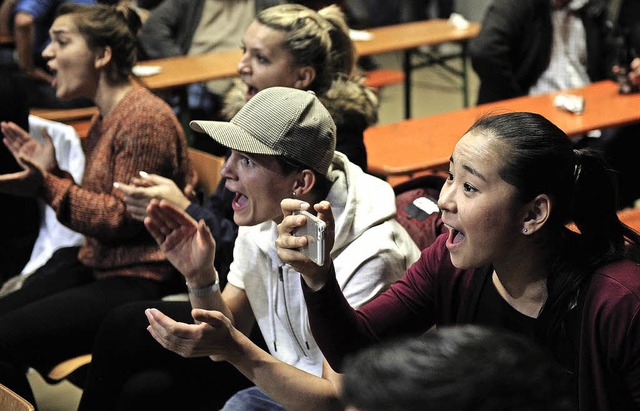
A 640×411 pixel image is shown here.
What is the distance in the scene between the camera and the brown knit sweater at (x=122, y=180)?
2762mm

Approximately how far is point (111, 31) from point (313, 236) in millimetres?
1505

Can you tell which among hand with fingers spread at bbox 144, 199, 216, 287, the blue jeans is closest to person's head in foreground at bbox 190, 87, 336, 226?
hand with fingers spread at bbox 144, 199, 216, 287

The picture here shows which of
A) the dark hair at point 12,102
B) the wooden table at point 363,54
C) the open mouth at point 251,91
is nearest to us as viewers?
the open mouth at point 251,91

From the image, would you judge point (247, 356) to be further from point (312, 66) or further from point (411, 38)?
point (411, 38)

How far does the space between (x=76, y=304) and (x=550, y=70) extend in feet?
8.20

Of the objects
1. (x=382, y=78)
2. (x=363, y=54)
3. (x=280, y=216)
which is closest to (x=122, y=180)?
(x=280, y=216)

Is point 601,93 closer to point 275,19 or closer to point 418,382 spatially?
point 275,19

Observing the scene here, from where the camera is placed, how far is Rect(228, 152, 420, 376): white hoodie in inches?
82.2

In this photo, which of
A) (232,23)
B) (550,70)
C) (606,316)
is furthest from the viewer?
(232,23)

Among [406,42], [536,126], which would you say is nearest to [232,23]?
[406,42]

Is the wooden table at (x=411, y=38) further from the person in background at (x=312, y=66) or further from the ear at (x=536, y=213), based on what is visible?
the ear at (x=536, y=213)

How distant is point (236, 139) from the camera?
83.4 inches

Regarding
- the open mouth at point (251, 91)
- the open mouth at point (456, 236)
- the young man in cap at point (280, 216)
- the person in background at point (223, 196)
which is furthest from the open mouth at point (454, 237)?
the open mouth at point (251, 91)

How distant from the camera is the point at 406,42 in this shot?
5.57 meters
